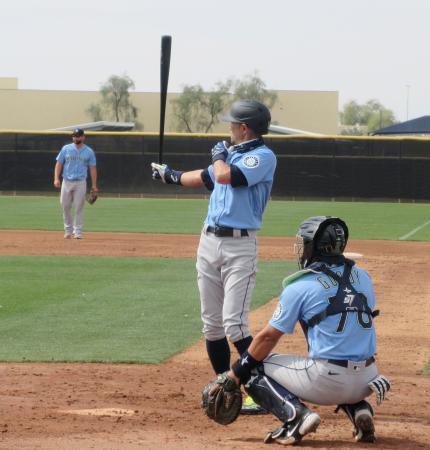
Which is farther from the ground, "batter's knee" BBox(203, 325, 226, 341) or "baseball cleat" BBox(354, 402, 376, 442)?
"batter's knee" BBox(203, 325, 226, 341)

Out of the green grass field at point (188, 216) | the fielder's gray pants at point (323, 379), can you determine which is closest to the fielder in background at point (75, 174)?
the green grass field at point (188, 216)

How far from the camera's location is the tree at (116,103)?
77.3 metres

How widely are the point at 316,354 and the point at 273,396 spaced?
321 millimetres

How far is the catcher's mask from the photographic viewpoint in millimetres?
5703

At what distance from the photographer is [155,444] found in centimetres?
564

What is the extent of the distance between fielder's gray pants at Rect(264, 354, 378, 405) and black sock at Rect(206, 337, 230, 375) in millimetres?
1165

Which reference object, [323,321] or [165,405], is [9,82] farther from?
[323,321]

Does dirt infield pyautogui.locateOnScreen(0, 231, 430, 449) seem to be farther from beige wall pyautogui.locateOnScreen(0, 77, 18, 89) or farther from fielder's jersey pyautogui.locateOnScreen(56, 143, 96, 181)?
beige wall pyautogui.locateOnScreen(0, 77, 18, 89)

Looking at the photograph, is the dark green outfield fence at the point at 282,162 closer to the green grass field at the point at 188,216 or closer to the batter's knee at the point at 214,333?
the green grass field at the point at 188,216

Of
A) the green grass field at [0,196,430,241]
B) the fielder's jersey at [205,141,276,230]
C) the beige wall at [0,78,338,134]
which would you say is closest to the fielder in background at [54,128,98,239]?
the green grass field at [0,196,430,241]

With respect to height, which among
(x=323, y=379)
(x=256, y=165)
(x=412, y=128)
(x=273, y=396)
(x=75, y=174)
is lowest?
(x=273, y=396)

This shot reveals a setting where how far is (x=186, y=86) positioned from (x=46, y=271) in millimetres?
62499

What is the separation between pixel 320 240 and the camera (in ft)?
18.7

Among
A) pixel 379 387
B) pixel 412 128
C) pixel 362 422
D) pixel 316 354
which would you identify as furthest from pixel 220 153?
pixel 412 128
